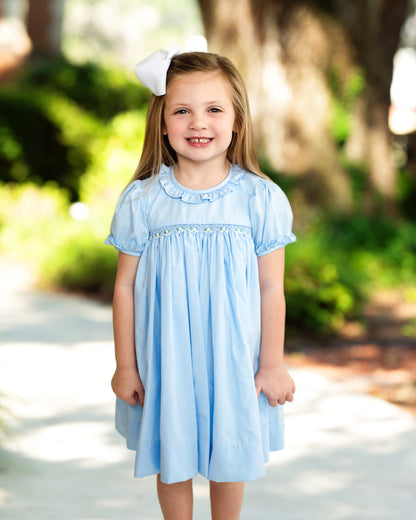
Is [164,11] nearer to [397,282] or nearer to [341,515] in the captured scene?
[397,282]

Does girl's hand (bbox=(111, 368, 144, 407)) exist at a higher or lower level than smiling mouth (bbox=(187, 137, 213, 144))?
lower

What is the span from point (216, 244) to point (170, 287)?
6.8 inches

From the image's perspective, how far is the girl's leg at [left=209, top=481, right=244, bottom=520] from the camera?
2123mm

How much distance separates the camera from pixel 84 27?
47.5m

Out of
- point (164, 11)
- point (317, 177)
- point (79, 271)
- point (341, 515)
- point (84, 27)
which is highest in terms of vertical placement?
point (164, 11)

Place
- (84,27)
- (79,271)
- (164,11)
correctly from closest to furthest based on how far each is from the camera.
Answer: (79,271) < (84,27) < (164,11)

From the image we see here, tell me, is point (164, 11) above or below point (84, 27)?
above

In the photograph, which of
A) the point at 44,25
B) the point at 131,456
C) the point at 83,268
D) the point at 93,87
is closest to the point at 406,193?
the point at 93,87

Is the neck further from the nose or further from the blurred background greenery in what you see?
the blurred background greenery

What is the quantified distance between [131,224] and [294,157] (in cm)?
612

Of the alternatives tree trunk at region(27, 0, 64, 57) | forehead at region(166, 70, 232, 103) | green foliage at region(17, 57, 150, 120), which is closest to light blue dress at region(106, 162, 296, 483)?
forehead at region(166, 70, 232, 103)

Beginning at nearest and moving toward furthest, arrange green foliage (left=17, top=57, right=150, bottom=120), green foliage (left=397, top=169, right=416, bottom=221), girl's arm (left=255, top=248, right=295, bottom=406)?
girl's arm (left=255, top=248, right=295, bottom=406) < green foliage (left=397, top=169, right=416, bottom=221) < green foliage (left=17, top=57, right=150, bottom=120)

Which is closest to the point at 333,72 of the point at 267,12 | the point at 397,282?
the point at 267,12

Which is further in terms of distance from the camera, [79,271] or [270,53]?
[270,53]
